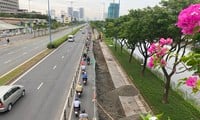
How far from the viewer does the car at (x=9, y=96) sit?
17.3m

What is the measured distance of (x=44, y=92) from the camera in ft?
73.4

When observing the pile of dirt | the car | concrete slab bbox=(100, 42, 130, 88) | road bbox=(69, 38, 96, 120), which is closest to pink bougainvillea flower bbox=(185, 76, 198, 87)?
road bbox=(69, 38, 96, 120)

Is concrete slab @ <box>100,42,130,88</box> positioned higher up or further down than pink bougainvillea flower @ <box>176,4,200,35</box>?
further down

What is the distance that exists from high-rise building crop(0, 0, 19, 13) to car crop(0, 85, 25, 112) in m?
141

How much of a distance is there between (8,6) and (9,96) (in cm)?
15652

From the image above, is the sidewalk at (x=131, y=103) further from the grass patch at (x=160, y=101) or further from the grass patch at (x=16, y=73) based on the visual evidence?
the grass patch at (x=16, y=73)

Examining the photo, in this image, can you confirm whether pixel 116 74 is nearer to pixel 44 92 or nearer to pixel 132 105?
pixel 44 92

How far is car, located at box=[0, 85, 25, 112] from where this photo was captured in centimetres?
1733

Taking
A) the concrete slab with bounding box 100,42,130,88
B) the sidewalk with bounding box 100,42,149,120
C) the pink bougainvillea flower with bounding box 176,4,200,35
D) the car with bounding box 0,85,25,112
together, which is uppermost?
the pink bougainvillea flower with bounding box 176,4,200,35

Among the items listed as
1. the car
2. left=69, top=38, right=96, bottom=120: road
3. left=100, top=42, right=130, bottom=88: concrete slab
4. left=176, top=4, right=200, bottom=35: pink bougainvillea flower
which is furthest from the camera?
left=100, top=42, right=130, bottom=88: concrete slab

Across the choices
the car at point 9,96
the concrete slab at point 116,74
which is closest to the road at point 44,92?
the car at point 9,96

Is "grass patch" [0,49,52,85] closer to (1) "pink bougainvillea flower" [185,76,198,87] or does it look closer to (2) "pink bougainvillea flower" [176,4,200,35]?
(1) "pink bougainvillea flower" [185,76,198,87]

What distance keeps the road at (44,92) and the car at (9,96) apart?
0.34 m

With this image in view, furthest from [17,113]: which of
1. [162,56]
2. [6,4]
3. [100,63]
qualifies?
[6,4]
